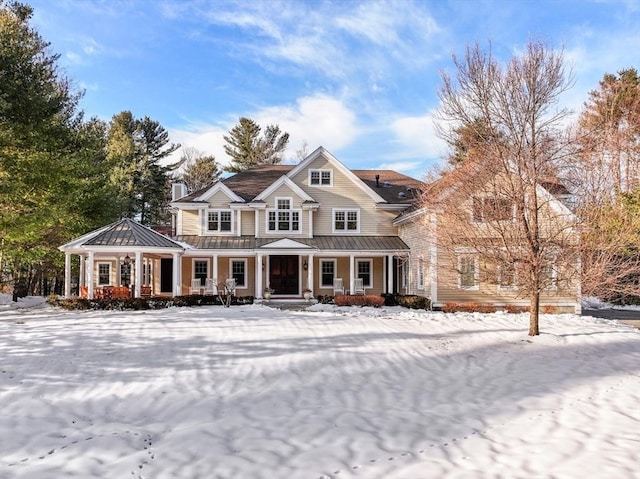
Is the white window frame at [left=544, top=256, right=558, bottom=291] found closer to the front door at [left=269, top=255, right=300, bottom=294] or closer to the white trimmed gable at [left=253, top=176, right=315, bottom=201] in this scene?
the white trimmed gable at [left=253, top=176, right=315, bottom=201]

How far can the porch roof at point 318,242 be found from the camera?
23422mm

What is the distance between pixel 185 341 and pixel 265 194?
14.9 m

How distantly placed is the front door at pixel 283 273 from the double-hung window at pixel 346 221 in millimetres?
2838

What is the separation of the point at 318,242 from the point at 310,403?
1751 cm

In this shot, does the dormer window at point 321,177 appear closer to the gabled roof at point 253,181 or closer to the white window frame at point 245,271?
the gabled roof at point 253,181

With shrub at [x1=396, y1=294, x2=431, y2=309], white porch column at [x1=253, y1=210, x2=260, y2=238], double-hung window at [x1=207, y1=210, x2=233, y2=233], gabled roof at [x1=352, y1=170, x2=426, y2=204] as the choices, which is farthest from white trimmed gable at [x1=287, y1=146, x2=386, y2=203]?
shrub at [x1=396, y1=294, x2=431, y2=309]

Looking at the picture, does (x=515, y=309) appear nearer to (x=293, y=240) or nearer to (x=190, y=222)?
(x=293, y=240)

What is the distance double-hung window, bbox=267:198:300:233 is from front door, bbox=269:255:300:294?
4.95 feet

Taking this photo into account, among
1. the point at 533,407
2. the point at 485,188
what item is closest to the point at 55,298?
the point at 485,188

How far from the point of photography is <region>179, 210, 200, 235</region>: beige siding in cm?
2498

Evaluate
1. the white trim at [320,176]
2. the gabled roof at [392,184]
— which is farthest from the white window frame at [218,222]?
the gabled roof at [392,184]

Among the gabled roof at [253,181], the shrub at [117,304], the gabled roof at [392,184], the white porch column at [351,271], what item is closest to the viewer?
the shrub at [117,304]

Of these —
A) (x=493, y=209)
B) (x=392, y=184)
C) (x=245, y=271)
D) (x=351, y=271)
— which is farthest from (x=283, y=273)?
(x=493, y=209)

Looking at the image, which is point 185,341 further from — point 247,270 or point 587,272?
point 247,270
